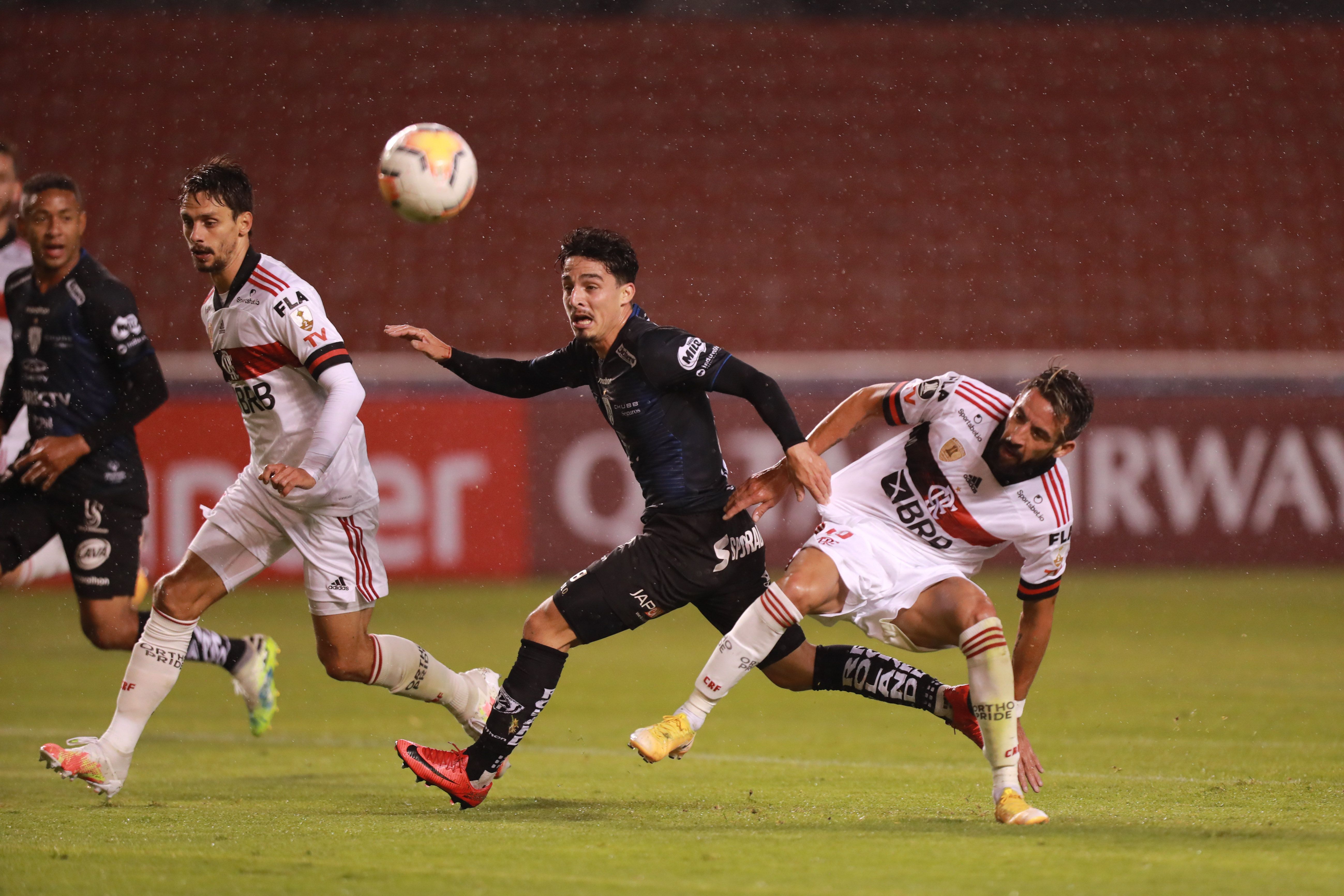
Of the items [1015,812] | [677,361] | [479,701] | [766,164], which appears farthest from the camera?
[766,164]

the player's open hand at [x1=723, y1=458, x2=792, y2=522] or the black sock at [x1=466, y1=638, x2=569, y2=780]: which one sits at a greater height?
the player's open hand at [x1=723, y1=458, x2=792, y2=522]

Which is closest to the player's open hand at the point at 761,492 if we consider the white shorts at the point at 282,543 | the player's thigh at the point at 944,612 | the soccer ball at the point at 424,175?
the player's thigh at the point at 944,612

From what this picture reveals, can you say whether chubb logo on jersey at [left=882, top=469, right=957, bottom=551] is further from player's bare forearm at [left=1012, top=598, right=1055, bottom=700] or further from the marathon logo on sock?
the marathon logo on sock

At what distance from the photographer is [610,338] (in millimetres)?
5516

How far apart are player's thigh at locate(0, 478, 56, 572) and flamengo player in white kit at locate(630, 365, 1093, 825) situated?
3.13 metres

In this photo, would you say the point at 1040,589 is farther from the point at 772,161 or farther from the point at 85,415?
the point at 772,161

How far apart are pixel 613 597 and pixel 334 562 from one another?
113cm

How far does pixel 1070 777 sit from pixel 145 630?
3.53 metres

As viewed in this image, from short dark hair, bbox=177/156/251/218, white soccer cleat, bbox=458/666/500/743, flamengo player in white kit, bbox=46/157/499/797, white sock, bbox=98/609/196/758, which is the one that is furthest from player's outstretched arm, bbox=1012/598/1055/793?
short dark hair, bbox=177/156/251/218

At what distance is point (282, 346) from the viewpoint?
221 inches

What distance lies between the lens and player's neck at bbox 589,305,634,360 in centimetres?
551

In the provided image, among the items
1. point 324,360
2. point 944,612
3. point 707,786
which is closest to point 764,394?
point 944,612

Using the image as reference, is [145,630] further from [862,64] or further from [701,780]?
[862,64]

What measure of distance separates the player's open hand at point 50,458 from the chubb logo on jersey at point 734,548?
9.20ft
